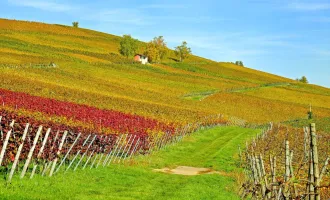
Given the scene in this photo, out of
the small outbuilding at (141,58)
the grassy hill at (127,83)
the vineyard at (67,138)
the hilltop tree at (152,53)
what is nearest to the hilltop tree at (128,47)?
the hilltop tree at (152,53)

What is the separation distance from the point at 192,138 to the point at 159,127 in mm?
4698

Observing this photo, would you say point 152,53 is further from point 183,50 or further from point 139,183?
point 139,183

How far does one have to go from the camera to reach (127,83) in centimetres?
10138

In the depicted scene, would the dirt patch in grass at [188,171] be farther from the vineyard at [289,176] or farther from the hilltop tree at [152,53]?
the hilltop tree at [152,53]

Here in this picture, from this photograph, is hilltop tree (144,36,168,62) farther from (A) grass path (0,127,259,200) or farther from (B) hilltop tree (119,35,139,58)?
(A) grass path (0,127,259,200)

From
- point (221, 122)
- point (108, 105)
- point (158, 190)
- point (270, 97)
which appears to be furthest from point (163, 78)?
point (158, 190)

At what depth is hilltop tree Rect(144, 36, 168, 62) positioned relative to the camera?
16312 centimetres

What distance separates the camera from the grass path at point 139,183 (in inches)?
695

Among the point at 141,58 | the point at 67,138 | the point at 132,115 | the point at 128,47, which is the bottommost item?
the point at 132,115

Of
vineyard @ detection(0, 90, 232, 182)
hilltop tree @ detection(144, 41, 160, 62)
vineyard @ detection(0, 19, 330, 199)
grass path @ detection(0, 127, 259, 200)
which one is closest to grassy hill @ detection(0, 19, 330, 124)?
vineyard @ detection(0, 19, 330, 199)

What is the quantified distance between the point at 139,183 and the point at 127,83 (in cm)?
7818

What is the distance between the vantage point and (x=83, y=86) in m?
80.7

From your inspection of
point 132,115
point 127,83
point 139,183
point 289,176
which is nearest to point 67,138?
point 139,183

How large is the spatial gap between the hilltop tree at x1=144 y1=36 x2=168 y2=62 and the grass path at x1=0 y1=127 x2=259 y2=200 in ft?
413
